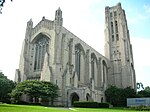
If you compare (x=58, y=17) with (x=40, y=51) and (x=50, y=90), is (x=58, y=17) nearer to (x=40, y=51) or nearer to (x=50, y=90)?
(x=40, y=51)

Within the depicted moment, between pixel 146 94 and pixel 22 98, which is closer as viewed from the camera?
pixel 22 98

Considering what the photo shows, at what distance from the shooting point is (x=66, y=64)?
49.5 metres

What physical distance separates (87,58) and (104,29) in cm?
2628

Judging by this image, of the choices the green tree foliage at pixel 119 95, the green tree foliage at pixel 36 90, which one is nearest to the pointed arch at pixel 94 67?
the green tree foliage at pixel 119 95

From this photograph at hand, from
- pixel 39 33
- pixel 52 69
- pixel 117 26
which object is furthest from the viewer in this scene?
pixel 117 26

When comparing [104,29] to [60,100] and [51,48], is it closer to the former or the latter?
[51,48]

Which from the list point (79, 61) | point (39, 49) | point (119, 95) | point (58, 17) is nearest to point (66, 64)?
point (79, 61)

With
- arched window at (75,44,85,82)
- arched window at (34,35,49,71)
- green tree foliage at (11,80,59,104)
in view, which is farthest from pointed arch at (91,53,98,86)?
green tree foliage at (11,80,59,104)

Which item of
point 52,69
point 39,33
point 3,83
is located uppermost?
point 39,33

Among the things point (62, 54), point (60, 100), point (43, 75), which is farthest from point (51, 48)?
point (60, 100)

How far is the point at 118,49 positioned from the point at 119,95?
1930 centimetres

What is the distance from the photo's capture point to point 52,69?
151 feet

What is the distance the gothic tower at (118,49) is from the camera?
69.4 meters

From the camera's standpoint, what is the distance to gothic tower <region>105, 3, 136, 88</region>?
69375 millimetres
